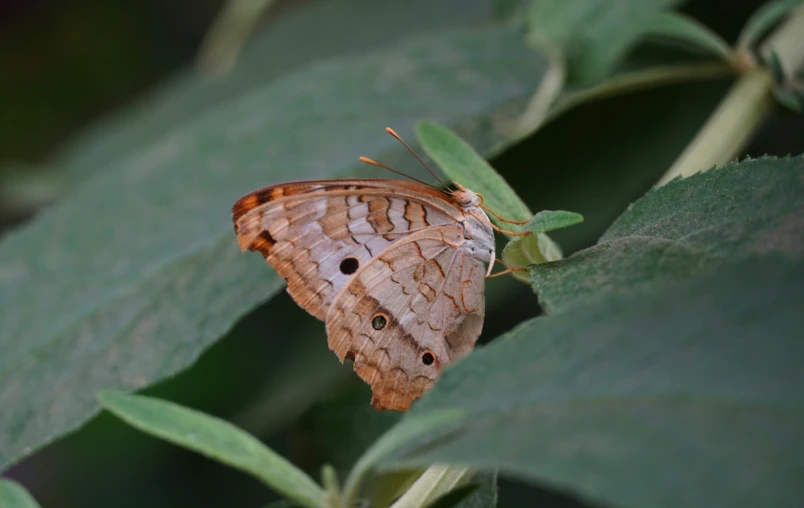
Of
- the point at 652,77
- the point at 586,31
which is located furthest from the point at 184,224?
the point at 652,77

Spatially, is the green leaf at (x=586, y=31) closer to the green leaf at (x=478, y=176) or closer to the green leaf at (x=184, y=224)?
the green leaf at (x=184, y=224)

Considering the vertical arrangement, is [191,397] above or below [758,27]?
above

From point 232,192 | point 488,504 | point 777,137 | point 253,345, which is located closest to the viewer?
point 488,504

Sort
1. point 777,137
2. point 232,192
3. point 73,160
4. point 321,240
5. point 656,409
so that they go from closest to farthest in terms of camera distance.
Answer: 1. point 656,409
2. point 321,240
3. point 232,192
4. point 777,137
5. point 73,160

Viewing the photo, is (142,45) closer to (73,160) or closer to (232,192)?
(73,160)

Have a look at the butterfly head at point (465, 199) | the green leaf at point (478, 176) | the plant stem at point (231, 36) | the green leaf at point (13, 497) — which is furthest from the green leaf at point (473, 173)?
the plant stem at point (231, 36)

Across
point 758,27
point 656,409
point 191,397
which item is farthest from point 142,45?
point 656,409

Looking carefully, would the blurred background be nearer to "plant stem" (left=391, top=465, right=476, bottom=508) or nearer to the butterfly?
the butterfly
